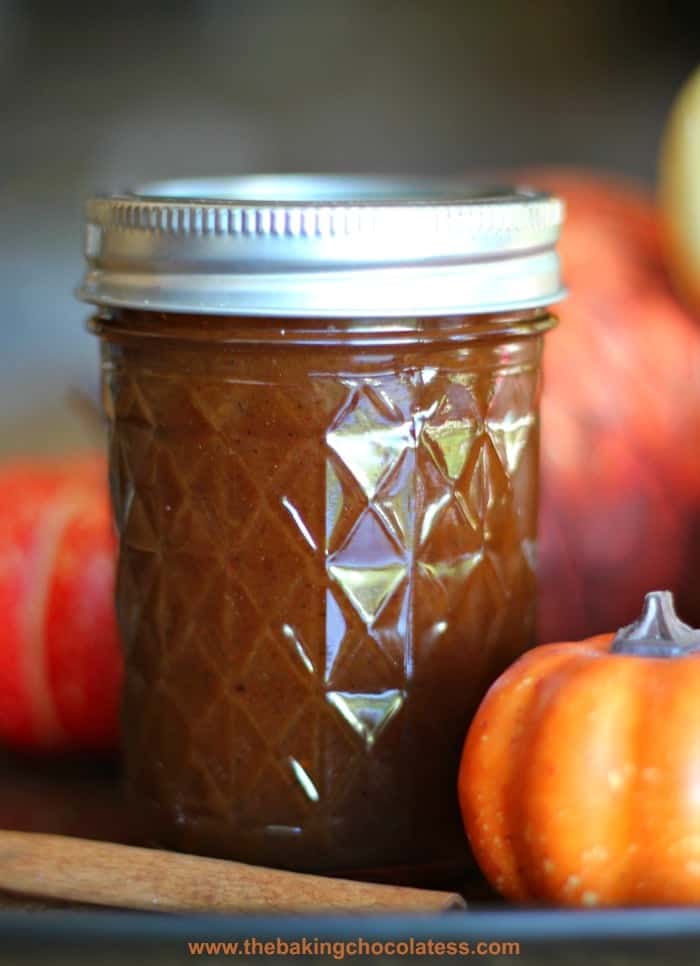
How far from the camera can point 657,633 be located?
1.95 ft

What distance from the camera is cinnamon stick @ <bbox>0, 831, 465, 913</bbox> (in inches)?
23.1

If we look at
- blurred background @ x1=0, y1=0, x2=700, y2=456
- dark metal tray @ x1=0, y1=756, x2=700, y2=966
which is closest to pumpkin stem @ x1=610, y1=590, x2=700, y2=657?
dark metal tray @ x1=0, y1=756, x2=700, y2=966

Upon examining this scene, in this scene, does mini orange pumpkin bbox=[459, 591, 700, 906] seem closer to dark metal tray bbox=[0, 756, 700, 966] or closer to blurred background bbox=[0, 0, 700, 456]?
dark metal tray bbox=[0, 756, 700, 966]

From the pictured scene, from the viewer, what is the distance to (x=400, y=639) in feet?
2.14

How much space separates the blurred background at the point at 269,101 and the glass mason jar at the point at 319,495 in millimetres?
821

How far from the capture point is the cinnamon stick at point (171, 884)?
59 cm

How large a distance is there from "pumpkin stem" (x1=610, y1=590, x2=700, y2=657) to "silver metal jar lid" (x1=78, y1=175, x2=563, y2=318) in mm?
154

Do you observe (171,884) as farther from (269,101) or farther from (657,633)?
(269,101)

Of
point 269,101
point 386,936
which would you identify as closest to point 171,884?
point 386,936

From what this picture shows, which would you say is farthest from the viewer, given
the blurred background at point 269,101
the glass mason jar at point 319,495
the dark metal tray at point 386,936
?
the blurred background at point 269,101

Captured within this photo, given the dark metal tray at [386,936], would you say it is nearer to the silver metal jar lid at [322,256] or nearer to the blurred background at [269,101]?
the silver metal jar lid at [322,256]

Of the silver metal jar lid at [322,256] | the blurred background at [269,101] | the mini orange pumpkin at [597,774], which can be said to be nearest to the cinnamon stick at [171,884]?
the mini orange pumpkin at [597,774]

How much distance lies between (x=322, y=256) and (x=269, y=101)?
1.06m

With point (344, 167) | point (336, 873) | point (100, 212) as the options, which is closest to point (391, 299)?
point (100, 212)
